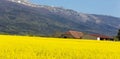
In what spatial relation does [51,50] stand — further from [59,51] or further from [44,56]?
[44,56]

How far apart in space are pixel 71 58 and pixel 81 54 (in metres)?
0.92

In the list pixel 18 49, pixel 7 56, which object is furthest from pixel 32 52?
pixel 7 56

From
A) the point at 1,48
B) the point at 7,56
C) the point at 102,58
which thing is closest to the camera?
the point at 7,56

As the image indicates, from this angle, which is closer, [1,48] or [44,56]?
[44,56]

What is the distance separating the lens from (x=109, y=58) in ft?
49.8

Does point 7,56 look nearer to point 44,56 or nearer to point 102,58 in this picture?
point 44,56

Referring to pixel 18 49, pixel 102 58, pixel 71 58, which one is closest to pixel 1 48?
pixel 18 49

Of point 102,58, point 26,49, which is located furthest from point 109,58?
point 26,49

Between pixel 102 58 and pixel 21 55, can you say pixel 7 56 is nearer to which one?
pixel 21 55

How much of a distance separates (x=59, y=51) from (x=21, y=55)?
2174 mm

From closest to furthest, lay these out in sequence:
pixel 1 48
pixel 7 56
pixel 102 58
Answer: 1. pixel 7 56
2. pixel 102 58
3. pixel 1 48

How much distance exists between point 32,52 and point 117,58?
129 inches

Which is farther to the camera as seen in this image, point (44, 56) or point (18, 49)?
point (18, 49)

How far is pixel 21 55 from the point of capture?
14695 mm
